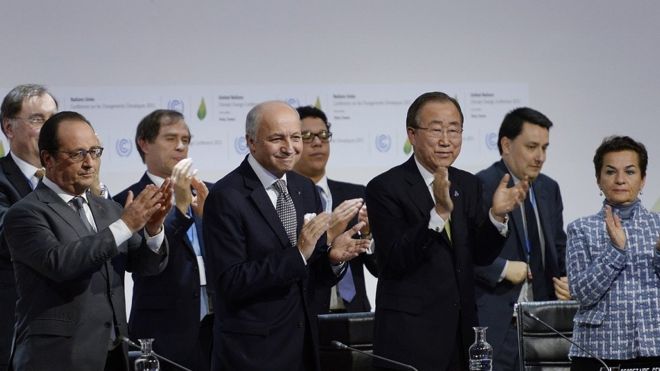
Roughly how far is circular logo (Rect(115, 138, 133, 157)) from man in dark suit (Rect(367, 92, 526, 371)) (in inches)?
87.6

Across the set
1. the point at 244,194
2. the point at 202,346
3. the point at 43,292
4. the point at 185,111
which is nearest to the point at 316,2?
the point at 185,111

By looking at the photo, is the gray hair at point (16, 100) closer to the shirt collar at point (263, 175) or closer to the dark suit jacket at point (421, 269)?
the shirt collar at point (263, 175)

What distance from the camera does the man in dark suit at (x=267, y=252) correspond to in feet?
11.3

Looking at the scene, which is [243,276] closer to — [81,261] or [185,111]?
[81,261]

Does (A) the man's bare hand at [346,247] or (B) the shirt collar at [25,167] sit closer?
(A) the man's bare hand at [346,247]

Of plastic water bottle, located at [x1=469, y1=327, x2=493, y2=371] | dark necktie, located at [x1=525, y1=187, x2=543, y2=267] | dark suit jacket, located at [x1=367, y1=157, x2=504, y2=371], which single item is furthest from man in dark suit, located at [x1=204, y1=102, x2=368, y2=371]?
dark necktie, located at [x1=525, y1=187, x2=543, y2=267]

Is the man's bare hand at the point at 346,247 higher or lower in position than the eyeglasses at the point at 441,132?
lower

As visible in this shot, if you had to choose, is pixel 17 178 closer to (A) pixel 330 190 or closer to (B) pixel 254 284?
(B) pixel 254 284

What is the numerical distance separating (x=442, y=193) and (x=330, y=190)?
169 centimetres

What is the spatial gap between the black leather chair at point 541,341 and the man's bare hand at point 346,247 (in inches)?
28.9

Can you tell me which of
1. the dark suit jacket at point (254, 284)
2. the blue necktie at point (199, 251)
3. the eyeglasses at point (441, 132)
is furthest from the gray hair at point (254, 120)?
the blue necktie at point (199, 251)

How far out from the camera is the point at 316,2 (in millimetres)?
6051

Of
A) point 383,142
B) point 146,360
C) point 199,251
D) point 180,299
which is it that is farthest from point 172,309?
point 383,142

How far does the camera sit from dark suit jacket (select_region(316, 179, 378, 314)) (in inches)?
178
